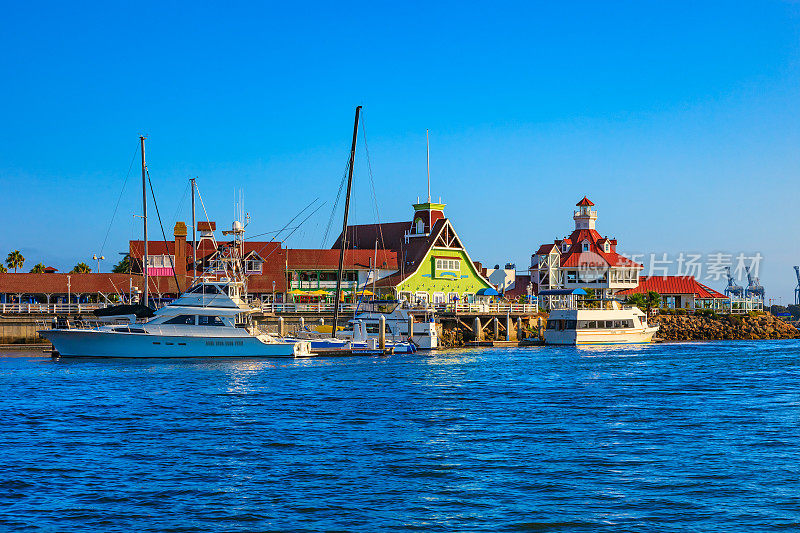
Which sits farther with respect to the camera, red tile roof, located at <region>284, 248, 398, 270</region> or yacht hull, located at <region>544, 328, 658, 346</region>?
red tile roof, located at <region>284, 248, 398, 270</region>

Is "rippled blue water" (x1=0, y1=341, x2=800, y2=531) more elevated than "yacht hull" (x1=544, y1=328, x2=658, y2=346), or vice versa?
"yacht hull" (x1=544, y1=328, x2=658, y2=346)

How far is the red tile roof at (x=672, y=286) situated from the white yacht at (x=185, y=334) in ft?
210

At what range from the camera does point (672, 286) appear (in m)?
107

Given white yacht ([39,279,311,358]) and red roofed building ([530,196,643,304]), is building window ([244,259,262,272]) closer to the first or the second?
white yacht ([39,279,311,358])

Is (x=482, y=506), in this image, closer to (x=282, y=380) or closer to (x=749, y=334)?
(x=282, y=380)

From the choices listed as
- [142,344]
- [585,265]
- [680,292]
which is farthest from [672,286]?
[142,344]

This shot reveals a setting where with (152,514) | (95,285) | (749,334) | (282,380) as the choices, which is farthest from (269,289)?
(152,514)

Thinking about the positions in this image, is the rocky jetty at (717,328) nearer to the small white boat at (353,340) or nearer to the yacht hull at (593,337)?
the yacht hull at (593,337)

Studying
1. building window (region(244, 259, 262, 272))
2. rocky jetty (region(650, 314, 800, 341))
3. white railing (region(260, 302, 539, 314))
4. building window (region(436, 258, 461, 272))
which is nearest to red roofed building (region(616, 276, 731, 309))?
rocky jetty (region(650, 314, 800, 341))

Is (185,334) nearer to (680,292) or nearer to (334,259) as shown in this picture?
(334,259)

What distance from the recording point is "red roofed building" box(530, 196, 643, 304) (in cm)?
10462

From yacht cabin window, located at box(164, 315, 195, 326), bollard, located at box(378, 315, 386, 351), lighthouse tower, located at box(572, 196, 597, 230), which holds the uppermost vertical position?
lighthouse tower, located at box(572, 196, 597, 230)

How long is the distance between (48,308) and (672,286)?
73682 mm

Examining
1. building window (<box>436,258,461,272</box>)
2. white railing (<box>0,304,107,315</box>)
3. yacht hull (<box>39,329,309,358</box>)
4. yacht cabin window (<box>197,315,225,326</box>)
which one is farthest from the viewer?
building window (<box>436,258,461,272</box>)
